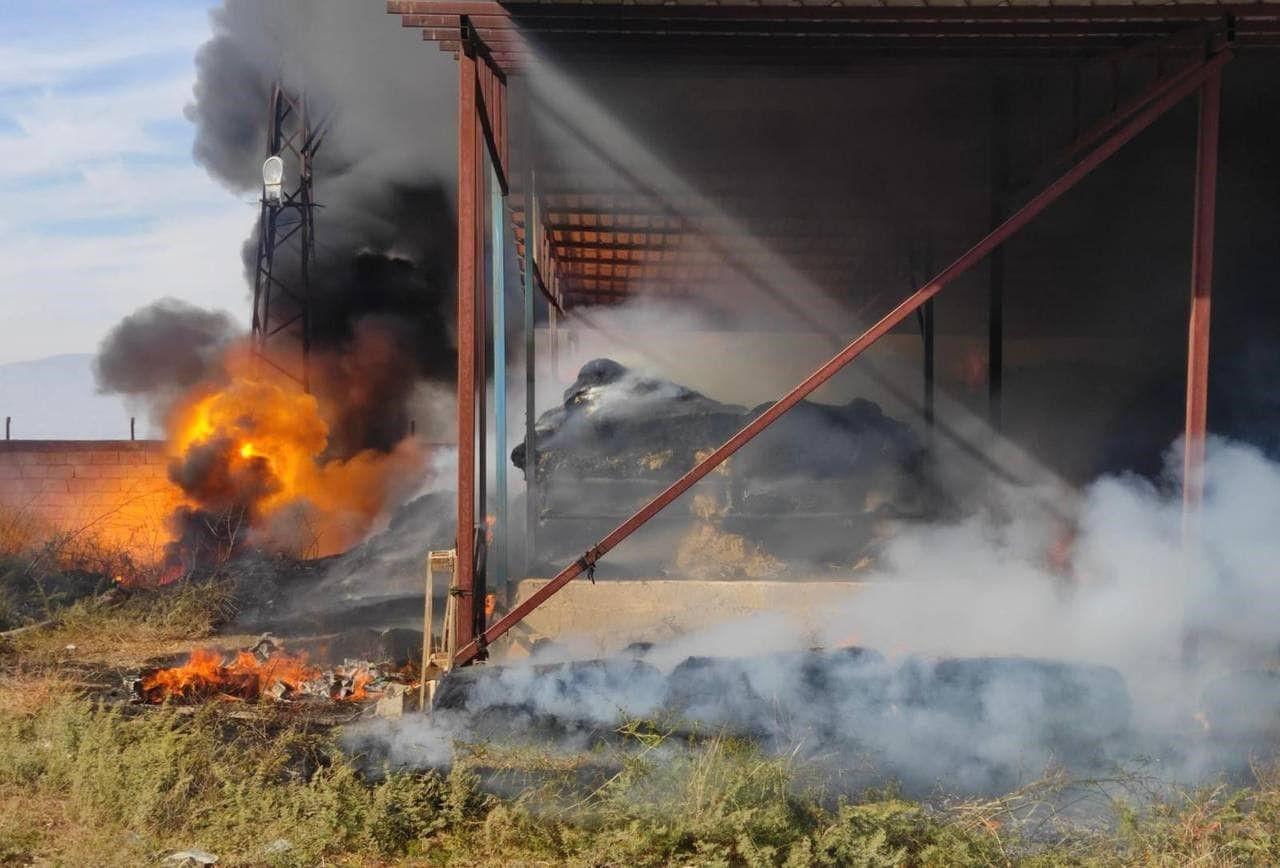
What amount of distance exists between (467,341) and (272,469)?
1213cm

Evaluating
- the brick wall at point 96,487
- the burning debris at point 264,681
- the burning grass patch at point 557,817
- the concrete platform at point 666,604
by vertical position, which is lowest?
the burning grass patch at point 557,817

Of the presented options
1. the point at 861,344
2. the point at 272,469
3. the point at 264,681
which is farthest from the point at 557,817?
the point at 272,469

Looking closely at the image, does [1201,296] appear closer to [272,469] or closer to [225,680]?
[225,680]

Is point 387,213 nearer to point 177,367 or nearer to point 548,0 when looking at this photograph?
point 177,367

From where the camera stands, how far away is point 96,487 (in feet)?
50.4

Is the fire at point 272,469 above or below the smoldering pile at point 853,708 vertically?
above

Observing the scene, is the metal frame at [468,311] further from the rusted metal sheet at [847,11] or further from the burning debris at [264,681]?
the burning debris at [264,681]

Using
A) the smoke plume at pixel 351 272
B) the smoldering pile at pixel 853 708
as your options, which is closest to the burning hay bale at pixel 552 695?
the smoldering pile at pixel 853 708

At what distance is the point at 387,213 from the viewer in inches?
865

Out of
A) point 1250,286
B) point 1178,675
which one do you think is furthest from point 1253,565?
point 1250,286

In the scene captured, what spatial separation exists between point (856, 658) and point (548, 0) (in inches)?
171

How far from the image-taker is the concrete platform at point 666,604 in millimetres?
8031

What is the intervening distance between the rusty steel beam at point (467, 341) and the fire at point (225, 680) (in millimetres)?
1968

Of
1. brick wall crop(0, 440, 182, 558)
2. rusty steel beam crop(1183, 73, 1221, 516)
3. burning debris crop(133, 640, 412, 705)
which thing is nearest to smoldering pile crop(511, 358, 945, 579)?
burning debris crop(133, 640, 412, 705)
